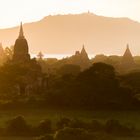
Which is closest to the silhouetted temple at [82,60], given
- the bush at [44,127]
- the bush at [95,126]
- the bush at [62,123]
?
the bush at [62,123]

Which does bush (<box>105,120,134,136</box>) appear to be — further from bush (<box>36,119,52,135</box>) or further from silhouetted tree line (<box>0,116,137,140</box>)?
bush (<box>36,119,52,135</box>)

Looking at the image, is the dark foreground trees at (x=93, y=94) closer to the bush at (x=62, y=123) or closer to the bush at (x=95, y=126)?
Answer: the bush at (x=62, y=123)

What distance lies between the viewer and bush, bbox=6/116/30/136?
36.1 m

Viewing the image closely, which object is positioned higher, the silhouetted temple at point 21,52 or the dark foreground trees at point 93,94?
the silhouetted temple at point 21,52

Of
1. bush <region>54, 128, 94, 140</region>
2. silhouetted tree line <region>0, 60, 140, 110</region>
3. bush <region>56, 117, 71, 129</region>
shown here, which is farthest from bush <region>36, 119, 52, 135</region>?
silhouetted tree line <region>0, 60, 140, 110</region>

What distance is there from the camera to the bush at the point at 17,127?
1421 inches

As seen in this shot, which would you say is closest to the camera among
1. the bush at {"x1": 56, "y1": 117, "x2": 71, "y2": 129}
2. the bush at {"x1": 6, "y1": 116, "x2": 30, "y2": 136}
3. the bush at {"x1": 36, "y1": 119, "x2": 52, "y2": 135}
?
the bush at {"x1": 6, "y1": 116, "x2": 30, "y2": 136}

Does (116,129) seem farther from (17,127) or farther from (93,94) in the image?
(93,94)

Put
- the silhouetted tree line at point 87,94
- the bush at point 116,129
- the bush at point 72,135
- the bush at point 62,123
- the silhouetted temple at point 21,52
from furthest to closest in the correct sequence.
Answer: the silhouetted temple at point 21,52 < the silhouetted tree line at point 87,94 < the bush at point 62,123 < the bush at point 116,129 < the bush at point 72,135

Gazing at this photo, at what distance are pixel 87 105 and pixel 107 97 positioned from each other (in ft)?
5.78

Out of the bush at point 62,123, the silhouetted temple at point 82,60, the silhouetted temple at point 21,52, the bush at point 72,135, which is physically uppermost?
the silhouetted temple at point 82,60

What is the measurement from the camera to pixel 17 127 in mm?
36625

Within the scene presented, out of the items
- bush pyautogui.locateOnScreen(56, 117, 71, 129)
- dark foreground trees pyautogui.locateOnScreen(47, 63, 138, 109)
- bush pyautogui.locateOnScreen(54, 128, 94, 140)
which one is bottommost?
bush pyautogui.locateOnScreen(54, 128, 94, 140)

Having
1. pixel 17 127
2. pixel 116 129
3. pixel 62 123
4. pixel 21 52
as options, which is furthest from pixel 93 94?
pixel 21 52
